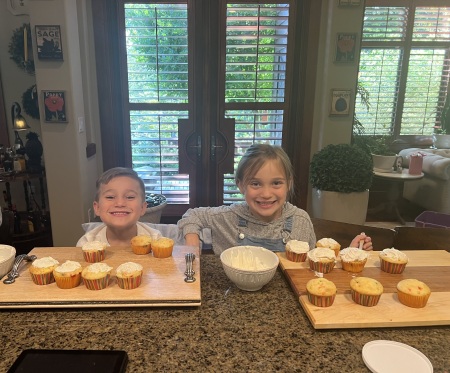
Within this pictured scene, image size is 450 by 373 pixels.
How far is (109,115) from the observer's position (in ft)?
11.8

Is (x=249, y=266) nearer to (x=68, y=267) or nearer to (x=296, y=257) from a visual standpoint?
(x=296, y=257)

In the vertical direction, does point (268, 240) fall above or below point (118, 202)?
below

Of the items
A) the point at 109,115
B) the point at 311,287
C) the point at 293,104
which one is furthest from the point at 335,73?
the point at 311,287

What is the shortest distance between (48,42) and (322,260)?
2725mm

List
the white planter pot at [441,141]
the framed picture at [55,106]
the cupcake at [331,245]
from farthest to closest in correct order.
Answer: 1. the white planter pot at [441,141]
2. the framed picture at [55,106]
3. the cupcake at [331,245]

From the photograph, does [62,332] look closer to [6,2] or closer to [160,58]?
[160,58]

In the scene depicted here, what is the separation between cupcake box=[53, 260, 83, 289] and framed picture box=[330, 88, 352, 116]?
9.71 ft

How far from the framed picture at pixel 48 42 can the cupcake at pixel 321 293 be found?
109 inches

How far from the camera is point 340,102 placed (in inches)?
136

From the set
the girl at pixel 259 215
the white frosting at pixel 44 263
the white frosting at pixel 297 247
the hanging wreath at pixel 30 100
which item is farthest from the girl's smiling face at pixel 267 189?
the hanging wreath at pixel 30 100

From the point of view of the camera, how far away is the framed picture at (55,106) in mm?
2988

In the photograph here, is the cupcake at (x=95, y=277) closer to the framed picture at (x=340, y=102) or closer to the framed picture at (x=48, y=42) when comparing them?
the framed picture at (x=48, y=42)

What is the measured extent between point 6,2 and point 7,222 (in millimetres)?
2623

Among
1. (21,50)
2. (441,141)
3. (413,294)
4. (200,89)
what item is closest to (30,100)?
(21,50)
